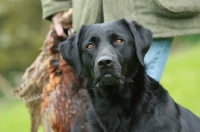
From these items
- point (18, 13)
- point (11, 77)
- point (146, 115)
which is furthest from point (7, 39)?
point (146, 115)

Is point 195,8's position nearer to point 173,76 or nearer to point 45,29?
point 173,76

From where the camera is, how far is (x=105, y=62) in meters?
3.96

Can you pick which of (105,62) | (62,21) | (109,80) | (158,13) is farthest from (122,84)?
(62,21)

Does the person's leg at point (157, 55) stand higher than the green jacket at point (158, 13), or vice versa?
the green jacket at point (158, 13)

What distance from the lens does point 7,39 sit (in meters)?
31.8

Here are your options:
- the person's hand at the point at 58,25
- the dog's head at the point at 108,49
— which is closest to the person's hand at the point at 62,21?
the person's hand at the point at 58,25

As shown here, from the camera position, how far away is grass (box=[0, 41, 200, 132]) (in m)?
→ 8.75

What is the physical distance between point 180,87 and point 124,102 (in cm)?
533

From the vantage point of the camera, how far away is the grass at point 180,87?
28.7ft

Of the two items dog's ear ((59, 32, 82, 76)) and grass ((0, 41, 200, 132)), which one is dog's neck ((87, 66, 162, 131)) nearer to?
dog's ear ((59, 32, 82, 76))

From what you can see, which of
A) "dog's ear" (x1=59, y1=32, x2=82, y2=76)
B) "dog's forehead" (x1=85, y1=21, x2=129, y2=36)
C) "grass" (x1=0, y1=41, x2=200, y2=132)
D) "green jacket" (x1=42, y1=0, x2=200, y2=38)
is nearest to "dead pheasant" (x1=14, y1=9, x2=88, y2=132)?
"green jacket" (x1=42, y1=0, x2=200, y2=38)

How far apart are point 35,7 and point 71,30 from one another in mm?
26387

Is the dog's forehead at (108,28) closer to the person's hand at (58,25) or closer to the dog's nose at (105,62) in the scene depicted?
the dog's nose at (105,62)

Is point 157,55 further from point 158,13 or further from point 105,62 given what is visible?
point 105,62
